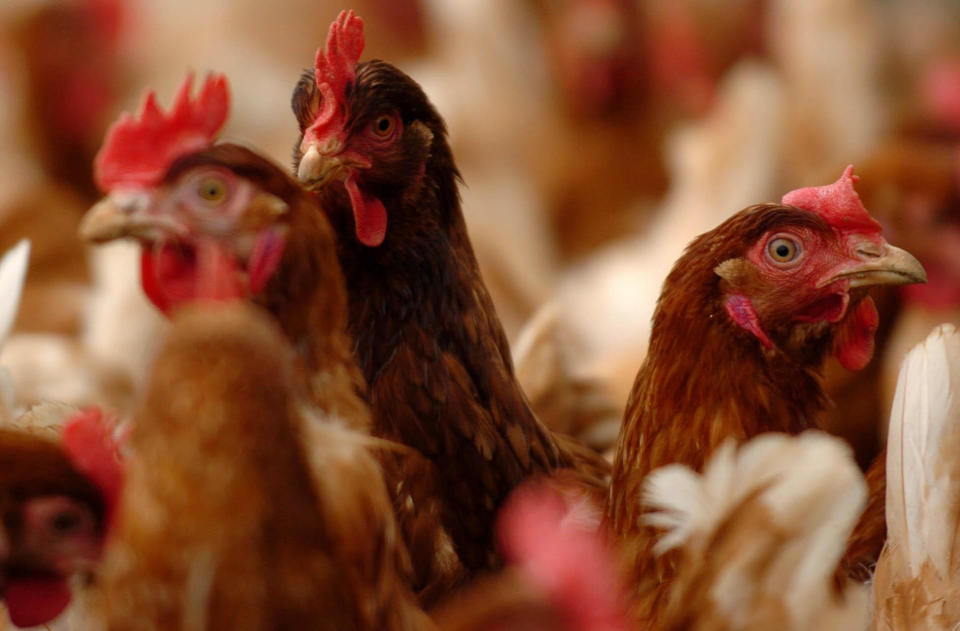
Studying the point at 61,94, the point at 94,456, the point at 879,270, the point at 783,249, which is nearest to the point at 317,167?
the point at 94,456

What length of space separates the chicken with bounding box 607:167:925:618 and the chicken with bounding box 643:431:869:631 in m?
0.20

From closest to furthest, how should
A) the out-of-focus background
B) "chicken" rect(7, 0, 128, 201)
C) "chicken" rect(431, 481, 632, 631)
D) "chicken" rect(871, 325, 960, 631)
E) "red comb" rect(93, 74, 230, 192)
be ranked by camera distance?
"chicken" rect(431, 481, 632, 631), "red comb" rect(93, 74, 230, 192), "chicken" rect(871, 325, 960, 631), the out-of-focus background, "chicken" rect(7, 0, 128, 201)

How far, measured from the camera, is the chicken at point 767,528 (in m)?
1.21

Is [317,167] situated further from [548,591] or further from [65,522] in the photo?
[548,591]

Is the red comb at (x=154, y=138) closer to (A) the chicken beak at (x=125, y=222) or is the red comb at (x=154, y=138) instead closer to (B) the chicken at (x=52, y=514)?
A: (A) the chicken beak at (x=125, y=222)

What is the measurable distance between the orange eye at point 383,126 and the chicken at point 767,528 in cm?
53

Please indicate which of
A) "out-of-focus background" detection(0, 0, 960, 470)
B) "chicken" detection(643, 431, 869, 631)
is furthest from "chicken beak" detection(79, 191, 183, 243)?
"out-of-focus background" detection(0, 0, 960, 470)

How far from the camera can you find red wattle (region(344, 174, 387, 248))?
153 centimetres

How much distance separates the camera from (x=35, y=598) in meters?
1.24

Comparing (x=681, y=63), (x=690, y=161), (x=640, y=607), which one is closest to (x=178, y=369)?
(x=640, y=607)

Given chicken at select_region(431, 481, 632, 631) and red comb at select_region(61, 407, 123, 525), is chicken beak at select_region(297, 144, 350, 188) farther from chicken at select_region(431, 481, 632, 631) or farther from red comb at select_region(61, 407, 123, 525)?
chicken at select_region(431, 481, 632, 631)

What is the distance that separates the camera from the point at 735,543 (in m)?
1.24

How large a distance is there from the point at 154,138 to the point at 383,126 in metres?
0.36

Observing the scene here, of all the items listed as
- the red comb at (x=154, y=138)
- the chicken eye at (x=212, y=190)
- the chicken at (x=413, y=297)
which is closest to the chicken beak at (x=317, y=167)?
the chicken at (x=413, y=297)
